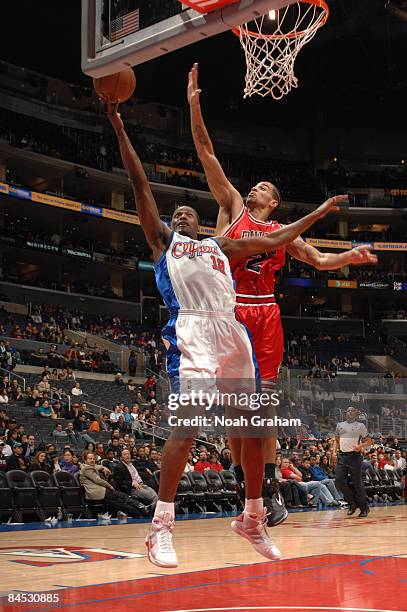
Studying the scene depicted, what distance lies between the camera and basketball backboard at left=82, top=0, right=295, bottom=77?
4.67 metres

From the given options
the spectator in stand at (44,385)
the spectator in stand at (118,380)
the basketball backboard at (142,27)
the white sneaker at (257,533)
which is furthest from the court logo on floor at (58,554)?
the spectator in stand at (118,380)

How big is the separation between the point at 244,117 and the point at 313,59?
7298mm

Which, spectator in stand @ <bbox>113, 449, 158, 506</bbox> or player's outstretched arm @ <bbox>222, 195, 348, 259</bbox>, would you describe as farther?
spectator in stand @ <bbox>113, 449, 158, 506</bbox>

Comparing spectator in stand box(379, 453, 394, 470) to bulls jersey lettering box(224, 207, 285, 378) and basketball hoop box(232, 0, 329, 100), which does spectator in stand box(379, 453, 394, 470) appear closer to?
basketball hoop box(232, 0, 329, 100)

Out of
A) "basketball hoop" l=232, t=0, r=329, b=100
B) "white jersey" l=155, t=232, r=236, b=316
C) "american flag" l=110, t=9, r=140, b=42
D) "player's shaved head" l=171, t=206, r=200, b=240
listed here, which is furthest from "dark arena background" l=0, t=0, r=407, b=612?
"basketball hoop" l=232, t=0, r=329, b=100

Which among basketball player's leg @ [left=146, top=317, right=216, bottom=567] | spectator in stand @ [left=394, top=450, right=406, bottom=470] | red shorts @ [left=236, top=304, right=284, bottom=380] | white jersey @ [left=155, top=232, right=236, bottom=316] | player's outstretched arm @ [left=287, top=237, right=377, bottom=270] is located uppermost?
player's outstretched arm @ [left=287, top=237, right=377, bottom=270]

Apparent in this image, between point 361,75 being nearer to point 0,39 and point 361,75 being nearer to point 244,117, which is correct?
point 244,117

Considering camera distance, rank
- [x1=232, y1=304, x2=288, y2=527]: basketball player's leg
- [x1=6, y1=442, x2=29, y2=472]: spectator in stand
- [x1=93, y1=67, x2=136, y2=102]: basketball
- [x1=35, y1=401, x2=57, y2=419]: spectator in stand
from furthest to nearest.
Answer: [x1=35, y1=401, x2=57, y2=419]: spectator in stand, [x1=6, y1=442, x2=29, y2=472]: spectator in stand, [x1=232, y1=304, x2=288, y2=527]: basketball player's leg, [x1=93, y1=67, x2=136, y2=102]: basketball

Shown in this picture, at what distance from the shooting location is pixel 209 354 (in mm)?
4398

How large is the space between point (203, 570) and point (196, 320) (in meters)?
3.50

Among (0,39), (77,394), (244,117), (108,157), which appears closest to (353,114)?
(244,117)

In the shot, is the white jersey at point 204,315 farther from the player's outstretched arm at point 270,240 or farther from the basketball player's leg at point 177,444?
the player's outstretched arm at point 270,240

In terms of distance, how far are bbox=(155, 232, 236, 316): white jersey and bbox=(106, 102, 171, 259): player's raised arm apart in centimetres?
9

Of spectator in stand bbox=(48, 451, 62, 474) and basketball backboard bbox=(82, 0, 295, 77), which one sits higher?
basketball backboard bbox=(82, 0, 295, 77)
